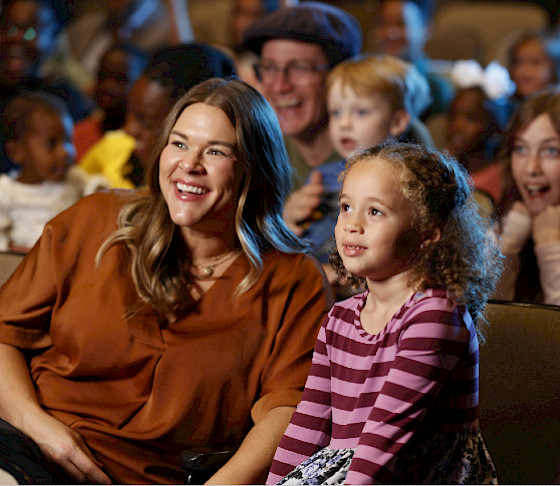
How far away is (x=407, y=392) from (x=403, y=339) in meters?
0.08

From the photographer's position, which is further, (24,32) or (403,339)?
(24,32)

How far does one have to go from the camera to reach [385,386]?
1296 millimetres

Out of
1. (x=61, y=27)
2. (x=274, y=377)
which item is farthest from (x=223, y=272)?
(x=61, y=27)

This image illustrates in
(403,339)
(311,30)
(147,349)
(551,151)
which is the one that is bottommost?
(147,349)

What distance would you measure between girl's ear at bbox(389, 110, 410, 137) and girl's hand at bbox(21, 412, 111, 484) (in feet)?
5.06

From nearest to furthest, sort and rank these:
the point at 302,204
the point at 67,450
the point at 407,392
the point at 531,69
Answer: the point at 407,392 < the point at 67,450 < the point at 302,204 < the point at 531,69

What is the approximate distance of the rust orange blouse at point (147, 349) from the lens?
169cm

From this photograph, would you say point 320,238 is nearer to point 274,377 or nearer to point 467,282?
point 274,377

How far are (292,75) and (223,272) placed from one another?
1226 mm

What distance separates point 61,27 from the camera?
5.43 metres

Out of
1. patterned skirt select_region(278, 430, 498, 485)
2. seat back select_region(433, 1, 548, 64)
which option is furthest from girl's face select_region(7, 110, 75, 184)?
seat back select_region(433, 1, 548, 64)

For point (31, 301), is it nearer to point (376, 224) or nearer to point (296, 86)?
point (376, 224)

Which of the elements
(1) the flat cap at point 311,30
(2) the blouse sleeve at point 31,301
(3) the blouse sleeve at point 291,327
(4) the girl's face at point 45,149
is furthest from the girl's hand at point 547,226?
(4) the girl's face at point 45,149

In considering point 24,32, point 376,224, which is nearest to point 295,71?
point 376,224
